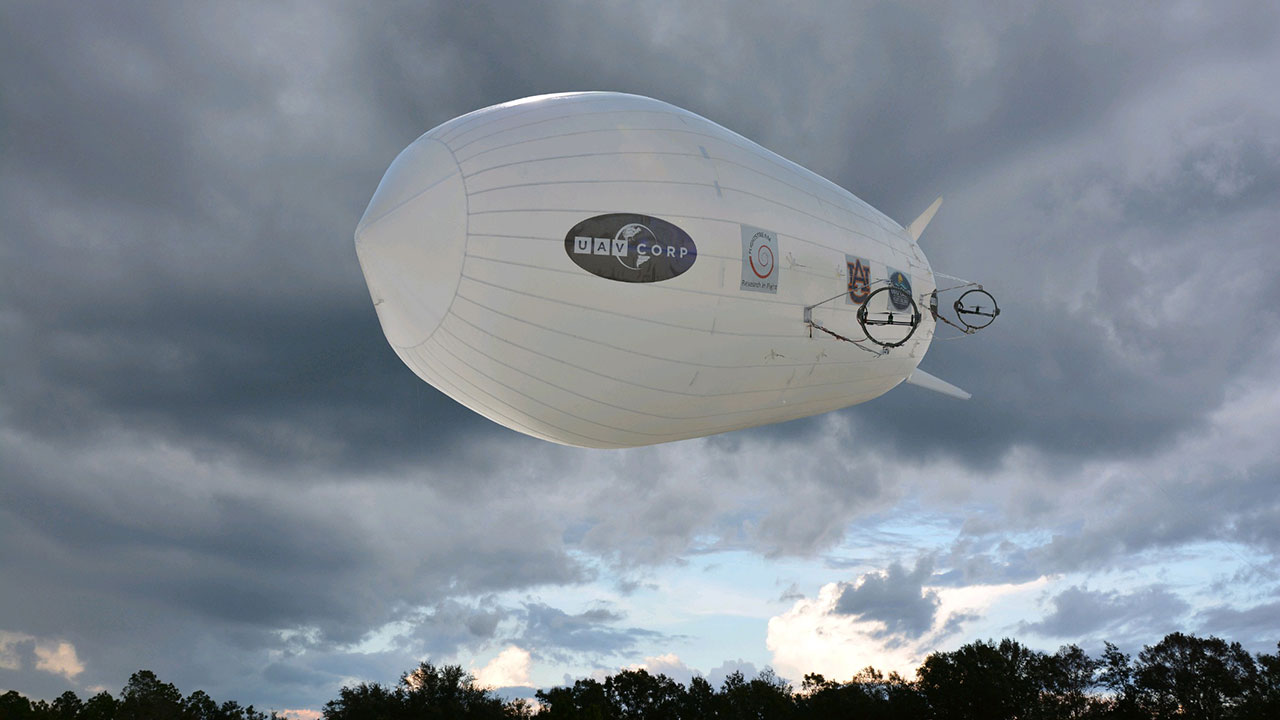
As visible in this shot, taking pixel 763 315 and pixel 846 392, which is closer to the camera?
pixel 763 315

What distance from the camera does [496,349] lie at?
1605 centimetres

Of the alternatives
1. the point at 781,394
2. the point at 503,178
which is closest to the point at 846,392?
the point at 781,394

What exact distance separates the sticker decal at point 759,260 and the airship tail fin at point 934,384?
11.1 meters

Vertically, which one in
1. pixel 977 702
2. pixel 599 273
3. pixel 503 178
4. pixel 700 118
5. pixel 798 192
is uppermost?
pixel 700 118

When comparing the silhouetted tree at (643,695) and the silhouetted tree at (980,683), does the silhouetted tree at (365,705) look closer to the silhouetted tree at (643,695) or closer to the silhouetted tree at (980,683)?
the silhouetted tree at (643,695)

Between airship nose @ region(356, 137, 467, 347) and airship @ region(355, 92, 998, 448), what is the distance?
4cm

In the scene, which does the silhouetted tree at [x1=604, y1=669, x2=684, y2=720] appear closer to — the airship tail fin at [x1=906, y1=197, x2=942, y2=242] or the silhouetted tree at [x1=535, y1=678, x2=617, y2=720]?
the silhouetted tree at [x1=535, y1=678, x2=617, y2=720]

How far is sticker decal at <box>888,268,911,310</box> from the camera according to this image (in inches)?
836

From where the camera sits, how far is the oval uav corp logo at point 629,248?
15.6 metres

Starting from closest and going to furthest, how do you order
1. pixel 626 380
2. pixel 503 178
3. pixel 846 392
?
pixel 503 178, pixel 626 380, pixel 846 392

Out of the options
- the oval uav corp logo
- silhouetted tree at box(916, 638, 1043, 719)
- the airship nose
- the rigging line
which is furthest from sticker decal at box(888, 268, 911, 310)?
silhouetted tree at box(916, 638, 1043, 719)

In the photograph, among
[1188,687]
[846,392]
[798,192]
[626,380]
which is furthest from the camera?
[1188,687]

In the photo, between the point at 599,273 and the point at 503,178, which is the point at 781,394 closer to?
the point at 599,273

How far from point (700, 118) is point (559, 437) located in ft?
26.5
